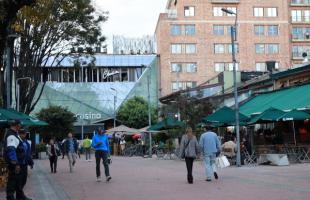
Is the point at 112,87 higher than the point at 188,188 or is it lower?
higher

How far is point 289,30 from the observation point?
88.1 meters

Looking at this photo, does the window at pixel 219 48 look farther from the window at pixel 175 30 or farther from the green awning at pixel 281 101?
the green awning at pixel 281 101

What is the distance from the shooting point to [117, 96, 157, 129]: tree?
7619cm

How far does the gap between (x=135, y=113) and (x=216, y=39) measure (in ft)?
59.3

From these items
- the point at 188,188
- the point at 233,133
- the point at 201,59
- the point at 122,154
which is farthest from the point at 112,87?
the point at 188,188

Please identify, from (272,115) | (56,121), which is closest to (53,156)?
(272,115)

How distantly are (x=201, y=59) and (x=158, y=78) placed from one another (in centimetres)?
694

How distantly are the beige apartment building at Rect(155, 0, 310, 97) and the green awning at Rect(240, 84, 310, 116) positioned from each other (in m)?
47.8

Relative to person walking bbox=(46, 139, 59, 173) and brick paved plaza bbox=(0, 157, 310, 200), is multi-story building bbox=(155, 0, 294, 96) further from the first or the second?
brick paved plaza bbox=(0, 157, 310, 200)

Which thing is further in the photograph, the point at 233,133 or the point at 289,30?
the point at 289,30

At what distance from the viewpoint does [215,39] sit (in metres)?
85.2

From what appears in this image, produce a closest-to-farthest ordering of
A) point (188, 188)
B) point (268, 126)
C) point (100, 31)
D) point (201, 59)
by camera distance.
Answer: point (188, 188)
point (100, 31)
point (268, 126)
point (201, 59)

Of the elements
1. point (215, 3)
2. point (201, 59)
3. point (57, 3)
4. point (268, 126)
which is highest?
point (215, 3)

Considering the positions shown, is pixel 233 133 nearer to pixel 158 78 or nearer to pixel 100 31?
pixel 100 31
